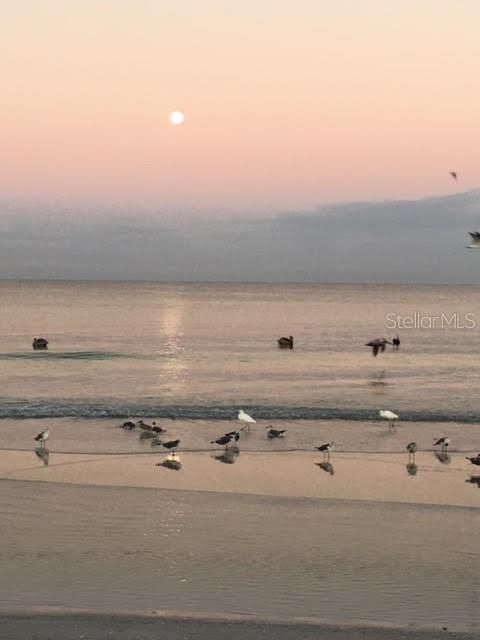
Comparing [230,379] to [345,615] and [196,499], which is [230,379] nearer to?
[196,499]

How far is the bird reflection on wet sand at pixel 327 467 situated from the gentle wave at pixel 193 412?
7965mm

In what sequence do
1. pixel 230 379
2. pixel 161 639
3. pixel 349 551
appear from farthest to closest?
pixel 230 379, pixel 349 551, pixel 161 639

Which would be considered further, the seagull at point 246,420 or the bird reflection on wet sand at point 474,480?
the seagull at point 246,420

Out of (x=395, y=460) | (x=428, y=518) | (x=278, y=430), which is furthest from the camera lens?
(x=278, y=430)

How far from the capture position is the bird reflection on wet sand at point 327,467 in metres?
19.2

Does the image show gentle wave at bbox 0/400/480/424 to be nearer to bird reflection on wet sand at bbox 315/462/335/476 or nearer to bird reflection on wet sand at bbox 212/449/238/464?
bird reflection on wet sand at bbox 212/449/238/464

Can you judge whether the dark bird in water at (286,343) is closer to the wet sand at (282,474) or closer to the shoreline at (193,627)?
the wet sand at (282,474)

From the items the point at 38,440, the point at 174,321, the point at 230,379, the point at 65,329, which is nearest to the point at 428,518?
the point at 38,440

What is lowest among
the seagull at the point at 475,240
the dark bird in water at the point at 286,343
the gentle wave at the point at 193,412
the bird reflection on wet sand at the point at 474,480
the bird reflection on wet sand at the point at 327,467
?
the bird reflection on wet sand at the point at 474,480

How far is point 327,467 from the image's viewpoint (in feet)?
64.5

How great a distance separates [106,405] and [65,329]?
4868 centimetres

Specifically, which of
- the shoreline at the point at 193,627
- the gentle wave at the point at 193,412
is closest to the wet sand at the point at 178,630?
the shoreline at the point at 193,627

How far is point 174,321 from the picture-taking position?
96062mm

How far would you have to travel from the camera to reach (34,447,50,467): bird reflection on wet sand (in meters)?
20.0
